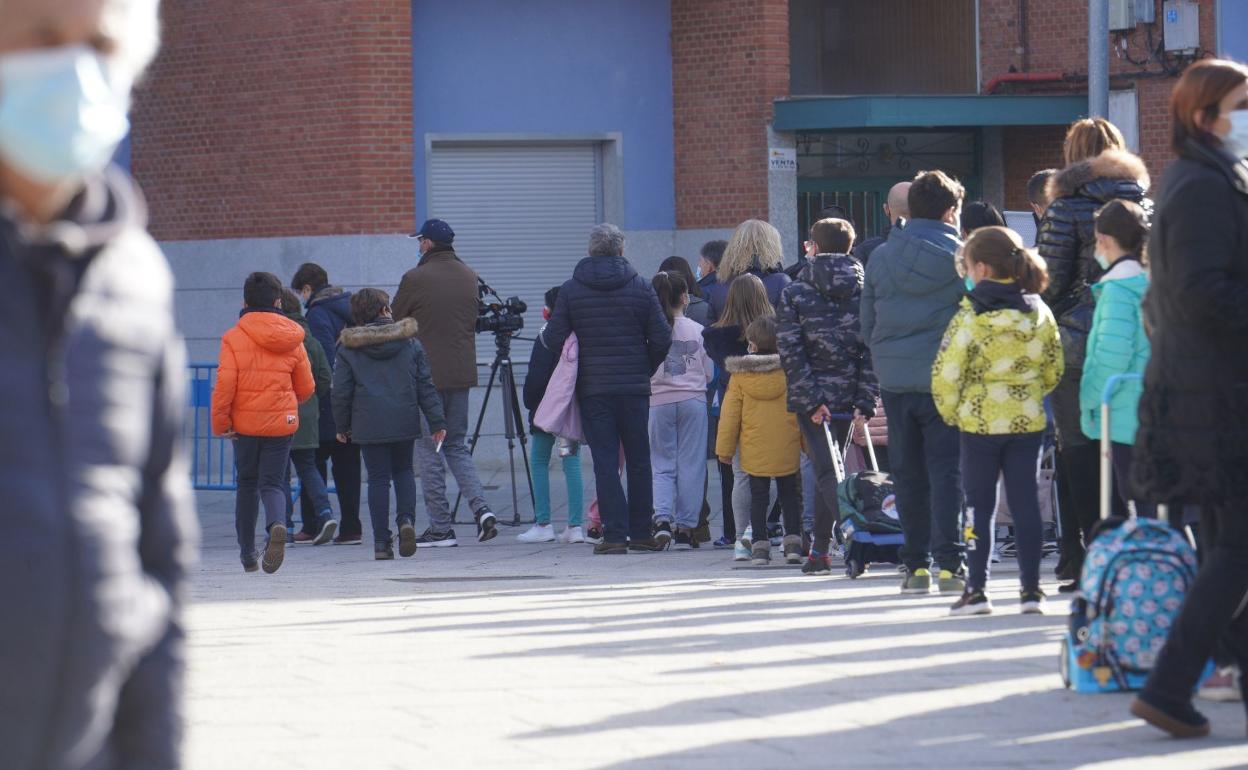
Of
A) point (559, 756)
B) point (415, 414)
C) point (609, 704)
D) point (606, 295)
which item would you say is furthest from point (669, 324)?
point (559, 756)

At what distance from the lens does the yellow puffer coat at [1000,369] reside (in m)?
8.46

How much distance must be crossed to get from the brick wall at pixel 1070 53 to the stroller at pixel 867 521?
37.1 feet

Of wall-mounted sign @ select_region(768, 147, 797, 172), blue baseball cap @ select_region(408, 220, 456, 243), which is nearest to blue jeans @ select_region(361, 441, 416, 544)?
blue baseball cap @ select_region(408, 220, 456, 243)

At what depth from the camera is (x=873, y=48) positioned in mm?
22750

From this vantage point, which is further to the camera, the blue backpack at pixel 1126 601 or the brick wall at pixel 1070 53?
the brick wall at pixel 1070 53

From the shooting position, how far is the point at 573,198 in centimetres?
2027

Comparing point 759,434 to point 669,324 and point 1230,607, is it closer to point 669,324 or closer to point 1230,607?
point 669,324

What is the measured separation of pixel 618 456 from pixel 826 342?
2597mm

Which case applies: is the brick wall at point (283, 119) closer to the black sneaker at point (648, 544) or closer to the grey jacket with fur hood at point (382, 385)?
the grey jacket with fur hood at point (382, 385)

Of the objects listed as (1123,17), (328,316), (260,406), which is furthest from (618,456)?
(1123,17)

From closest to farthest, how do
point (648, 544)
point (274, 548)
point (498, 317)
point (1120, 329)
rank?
point (1120, 329) → point (274, 548) → point (648, 544) → point (498, 317)

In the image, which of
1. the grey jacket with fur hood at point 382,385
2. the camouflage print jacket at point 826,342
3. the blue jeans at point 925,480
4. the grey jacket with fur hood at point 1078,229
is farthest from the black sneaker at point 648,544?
the grey jacket with fur hood at point 1078,229

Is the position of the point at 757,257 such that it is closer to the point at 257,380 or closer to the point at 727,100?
the point at 257,380

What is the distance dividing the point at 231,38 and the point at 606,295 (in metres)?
8.49
